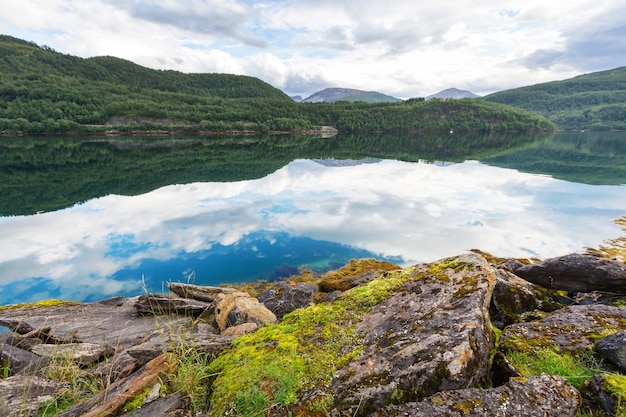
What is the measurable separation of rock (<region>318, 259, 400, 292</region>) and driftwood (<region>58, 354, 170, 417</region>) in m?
10.3

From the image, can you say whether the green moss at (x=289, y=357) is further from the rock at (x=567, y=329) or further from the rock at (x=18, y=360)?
the rock at (x=18, y=360)

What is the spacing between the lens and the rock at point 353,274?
15.0m

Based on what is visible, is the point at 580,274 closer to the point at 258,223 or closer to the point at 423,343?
the point at 423,343

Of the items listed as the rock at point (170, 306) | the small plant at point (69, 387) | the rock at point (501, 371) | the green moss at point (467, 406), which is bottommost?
the rock at point (170, 306)

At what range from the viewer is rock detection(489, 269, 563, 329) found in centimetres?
730

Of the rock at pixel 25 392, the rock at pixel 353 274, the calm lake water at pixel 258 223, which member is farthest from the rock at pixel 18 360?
the rock at pixel 353 274

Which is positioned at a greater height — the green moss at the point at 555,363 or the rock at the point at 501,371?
the rock at the point at 501,371

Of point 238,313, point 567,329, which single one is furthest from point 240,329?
point 567,329

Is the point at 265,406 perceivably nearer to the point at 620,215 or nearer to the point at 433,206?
the point at 433,206

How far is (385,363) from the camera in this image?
4.65 m

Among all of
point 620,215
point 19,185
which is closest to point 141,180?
point 19,185

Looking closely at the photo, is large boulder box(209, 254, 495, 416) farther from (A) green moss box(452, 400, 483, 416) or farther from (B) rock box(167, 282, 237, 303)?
(B) rock box(167, 282, 237, 303)

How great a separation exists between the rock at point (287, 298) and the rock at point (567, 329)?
23.3ft

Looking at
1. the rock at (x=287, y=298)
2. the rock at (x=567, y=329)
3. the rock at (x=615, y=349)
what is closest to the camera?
the rock at (x=615, y=349)
